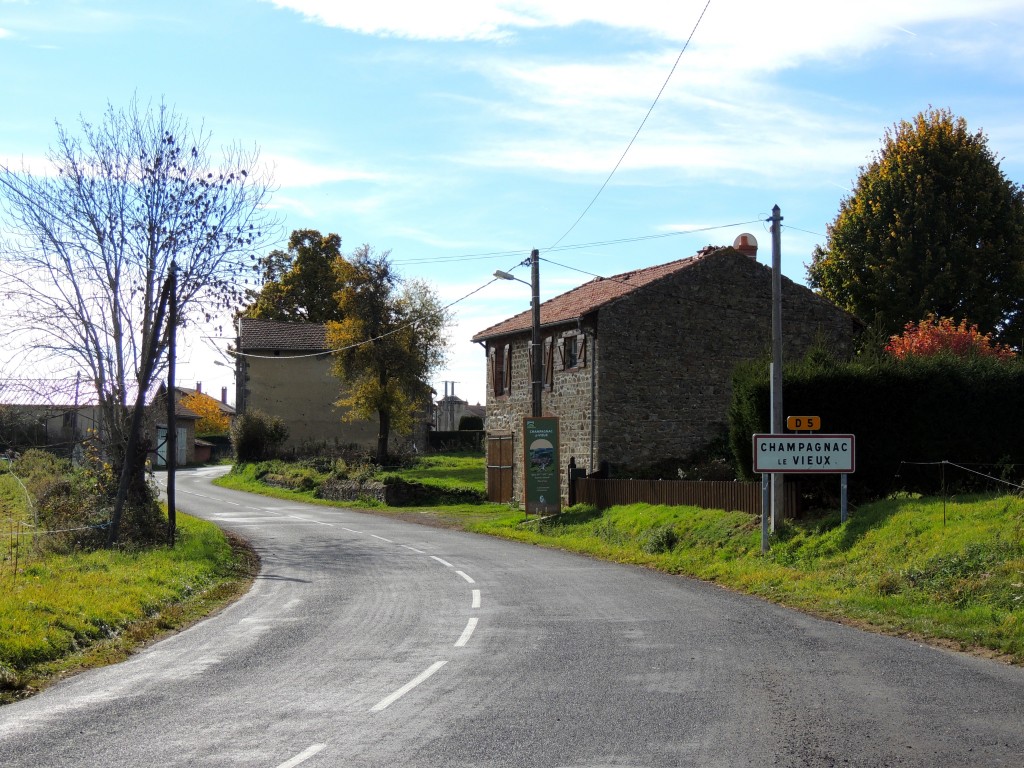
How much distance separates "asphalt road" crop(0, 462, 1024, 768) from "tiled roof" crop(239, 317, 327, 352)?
50.1 m

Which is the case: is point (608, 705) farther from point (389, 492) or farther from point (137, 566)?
point (389, 492)

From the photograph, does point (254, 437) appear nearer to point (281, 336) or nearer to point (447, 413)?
point (281, 336)

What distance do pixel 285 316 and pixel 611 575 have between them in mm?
58141

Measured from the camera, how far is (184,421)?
80.8 meters

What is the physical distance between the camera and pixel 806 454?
707 inches

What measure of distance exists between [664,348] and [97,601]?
21477 millimetres

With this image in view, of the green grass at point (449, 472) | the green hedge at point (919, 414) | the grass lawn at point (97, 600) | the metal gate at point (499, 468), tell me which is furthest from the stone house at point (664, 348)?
the grass lawn at point (97, 600)

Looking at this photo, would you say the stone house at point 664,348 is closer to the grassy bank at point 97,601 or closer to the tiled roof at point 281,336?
the grassy bank at point 97,601

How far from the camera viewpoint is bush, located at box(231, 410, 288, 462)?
194ft

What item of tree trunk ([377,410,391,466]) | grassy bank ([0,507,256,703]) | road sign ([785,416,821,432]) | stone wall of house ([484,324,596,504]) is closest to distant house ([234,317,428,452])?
tree trunk ([377,410,391,466])

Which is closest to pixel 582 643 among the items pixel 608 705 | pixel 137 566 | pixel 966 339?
pixel 608 705

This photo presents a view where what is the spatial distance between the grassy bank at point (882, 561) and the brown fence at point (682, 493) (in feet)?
1.37

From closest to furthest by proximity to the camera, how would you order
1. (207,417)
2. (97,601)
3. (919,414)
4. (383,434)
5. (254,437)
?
(97,601) < (919,414) < (383,434) < (254,437) < (207,417)

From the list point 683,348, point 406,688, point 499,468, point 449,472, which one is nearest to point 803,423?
point 406,688
